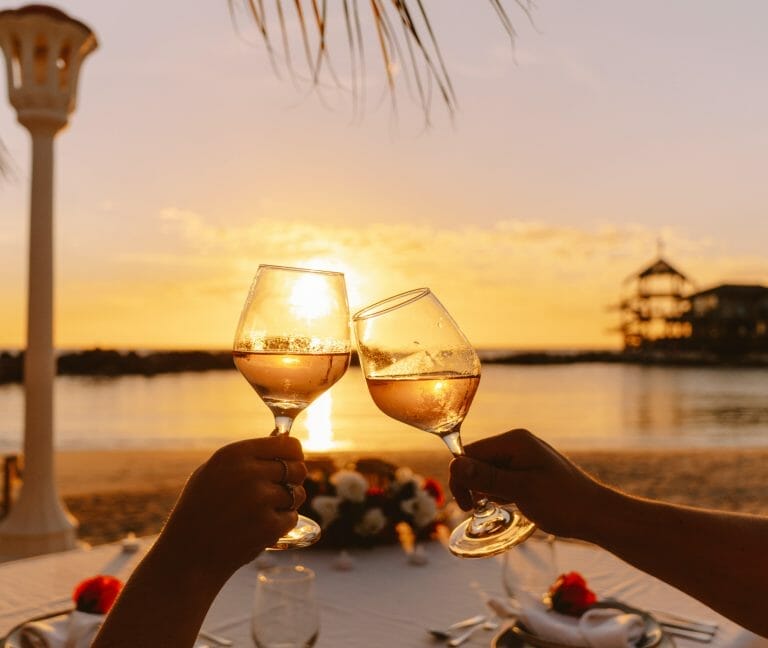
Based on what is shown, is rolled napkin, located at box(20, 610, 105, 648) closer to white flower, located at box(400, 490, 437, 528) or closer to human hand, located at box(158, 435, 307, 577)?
human hand, located at box(158, 435, 307, 577)

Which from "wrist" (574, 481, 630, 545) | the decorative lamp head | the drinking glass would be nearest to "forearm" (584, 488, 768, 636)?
"wrist" (574, 481, 630, 545)

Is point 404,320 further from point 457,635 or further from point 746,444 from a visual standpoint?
point 746,444

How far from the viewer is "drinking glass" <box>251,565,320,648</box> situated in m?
1.60

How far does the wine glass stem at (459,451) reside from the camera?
1382mm

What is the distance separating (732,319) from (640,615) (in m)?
84.1

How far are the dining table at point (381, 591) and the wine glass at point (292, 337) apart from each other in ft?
2.77

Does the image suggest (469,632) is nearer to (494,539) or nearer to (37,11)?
(494,539)

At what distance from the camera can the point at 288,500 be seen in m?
1.00

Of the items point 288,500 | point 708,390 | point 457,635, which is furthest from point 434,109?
point 708,390

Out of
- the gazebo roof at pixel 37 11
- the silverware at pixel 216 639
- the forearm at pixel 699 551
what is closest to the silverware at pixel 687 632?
the forearm at pixel 699 551

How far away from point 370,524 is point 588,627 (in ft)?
3.59

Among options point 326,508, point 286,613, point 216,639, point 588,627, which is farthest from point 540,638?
point 326,508

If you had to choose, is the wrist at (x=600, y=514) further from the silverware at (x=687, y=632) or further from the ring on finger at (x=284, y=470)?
the silverware at (x=687, y=632)

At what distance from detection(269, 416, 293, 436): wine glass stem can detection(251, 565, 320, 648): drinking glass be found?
496mm
